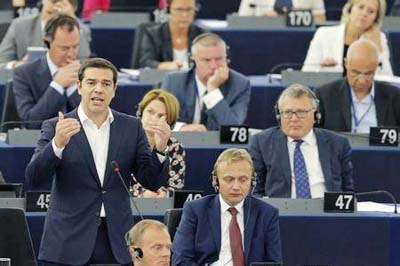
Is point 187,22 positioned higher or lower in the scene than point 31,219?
higher

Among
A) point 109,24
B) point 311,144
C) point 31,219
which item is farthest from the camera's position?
point 109,24

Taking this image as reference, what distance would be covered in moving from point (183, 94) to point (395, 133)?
137cm

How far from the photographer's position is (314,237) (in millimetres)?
8320

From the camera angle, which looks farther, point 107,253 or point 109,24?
point 109,24

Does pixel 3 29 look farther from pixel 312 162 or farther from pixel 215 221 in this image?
pixel 215 221

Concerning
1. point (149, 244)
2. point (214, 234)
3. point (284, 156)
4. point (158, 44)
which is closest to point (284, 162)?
point (284, 156)

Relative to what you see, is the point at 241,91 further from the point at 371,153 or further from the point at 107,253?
the point at 107,253

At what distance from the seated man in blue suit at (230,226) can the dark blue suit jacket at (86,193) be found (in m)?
0.35

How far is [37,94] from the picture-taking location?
9.74 metres

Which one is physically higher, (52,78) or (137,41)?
(137,41)

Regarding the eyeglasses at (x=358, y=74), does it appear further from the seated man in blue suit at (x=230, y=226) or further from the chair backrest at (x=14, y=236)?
the chair backrest at (x=14, y=236)

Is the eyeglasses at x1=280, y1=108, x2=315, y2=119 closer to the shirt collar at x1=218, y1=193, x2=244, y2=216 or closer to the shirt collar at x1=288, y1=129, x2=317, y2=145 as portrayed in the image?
the shirt collar at x1=288, y1=129, x2=317, y2=145

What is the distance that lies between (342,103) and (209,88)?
31.8 inches

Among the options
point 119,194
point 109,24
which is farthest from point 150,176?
point 109,24
